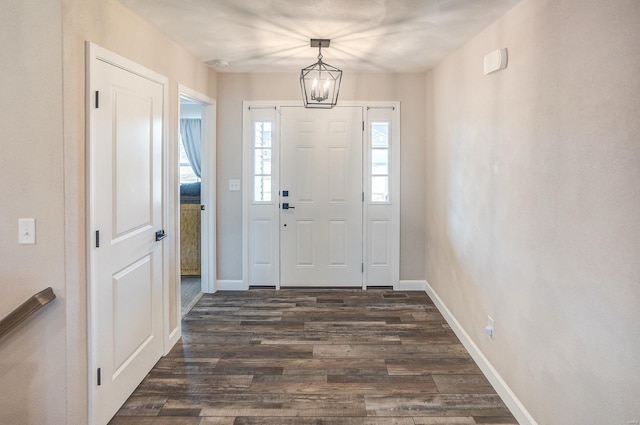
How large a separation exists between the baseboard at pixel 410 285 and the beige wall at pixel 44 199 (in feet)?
10.9

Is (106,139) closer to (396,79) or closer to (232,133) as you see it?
(232,133)

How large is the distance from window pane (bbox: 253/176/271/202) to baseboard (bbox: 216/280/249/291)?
1001 mm

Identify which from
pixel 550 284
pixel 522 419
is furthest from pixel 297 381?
pixel 550 284

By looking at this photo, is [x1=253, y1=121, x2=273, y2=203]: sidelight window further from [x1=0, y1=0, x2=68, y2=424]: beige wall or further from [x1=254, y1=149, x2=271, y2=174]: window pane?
[x1=0, y1=0, x2=68, y2=424]: beige wall

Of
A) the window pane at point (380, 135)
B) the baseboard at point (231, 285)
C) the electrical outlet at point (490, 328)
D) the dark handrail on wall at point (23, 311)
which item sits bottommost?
the baseboard at point (231, 285)

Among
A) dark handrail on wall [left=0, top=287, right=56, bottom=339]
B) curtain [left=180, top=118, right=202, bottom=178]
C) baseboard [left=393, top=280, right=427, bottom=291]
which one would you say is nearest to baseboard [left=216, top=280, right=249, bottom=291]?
baseboard [left=393, top=280, right=427, bottom=291]

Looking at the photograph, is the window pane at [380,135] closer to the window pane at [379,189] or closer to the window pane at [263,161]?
the window pane at [379,189]

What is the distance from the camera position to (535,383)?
202 cm

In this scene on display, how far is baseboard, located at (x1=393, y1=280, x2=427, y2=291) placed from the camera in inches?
175

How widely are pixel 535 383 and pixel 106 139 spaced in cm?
271

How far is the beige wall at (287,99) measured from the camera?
169 inches

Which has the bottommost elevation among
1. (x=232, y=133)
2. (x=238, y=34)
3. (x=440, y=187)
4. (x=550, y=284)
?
(x=550, y=284)

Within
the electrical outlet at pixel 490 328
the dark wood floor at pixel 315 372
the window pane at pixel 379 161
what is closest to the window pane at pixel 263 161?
the window pane at pixel 379 161

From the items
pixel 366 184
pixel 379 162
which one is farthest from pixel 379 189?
pixel 379 162
